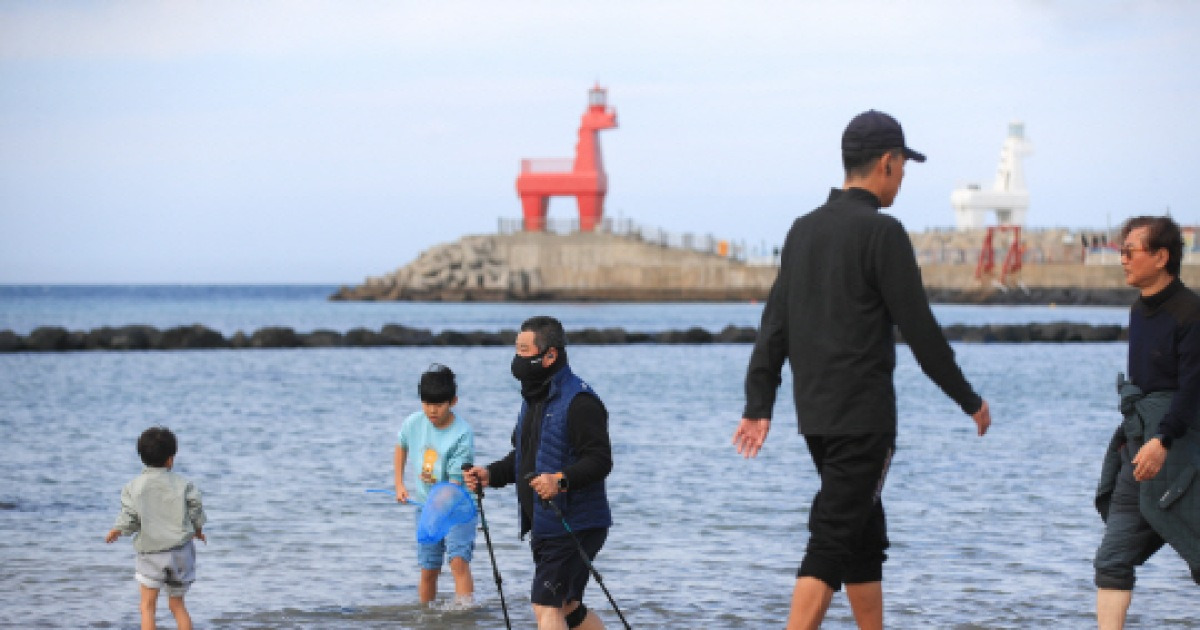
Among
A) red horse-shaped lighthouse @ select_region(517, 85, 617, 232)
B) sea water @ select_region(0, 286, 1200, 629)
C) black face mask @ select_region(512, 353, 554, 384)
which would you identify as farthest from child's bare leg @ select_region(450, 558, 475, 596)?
red horse-shaped lighthouse @ select_region(517, 85, 617, 232)

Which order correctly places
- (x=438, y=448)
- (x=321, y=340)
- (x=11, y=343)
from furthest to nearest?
(x=321, y=340) < (x=11, y=343) < (x=438, y=448)

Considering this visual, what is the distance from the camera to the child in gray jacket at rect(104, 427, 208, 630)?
20.7 feet

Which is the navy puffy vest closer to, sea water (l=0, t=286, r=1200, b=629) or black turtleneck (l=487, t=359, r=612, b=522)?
black turtleneck (l=487, t=359, r=612, b=522)

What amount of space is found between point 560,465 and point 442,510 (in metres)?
1.72

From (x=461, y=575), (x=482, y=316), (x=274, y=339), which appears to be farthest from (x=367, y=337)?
(x=461, y=575)

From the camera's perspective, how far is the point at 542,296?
76.6 meters

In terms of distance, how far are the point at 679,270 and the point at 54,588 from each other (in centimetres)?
6908

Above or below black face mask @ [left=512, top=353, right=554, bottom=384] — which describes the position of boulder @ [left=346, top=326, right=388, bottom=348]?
below

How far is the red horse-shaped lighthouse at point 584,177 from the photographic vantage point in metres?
72.8

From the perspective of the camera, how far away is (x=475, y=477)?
5754 millimetres

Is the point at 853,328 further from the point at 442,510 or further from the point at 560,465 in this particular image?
the point at 442,510

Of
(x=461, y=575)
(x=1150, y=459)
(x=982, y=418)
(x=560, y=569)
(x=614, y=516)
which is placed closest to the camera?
(x=982, y=418)

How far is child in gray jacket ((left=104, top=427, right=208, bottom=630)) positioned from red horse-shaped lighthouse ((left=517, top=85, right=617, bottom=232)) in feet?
219

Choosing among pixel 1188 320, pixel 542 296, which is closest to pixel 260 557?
pixel 1188 320
